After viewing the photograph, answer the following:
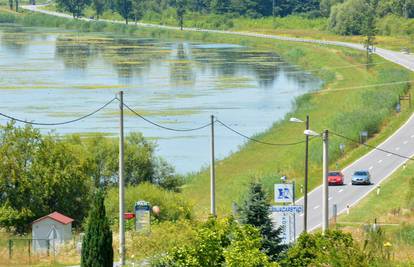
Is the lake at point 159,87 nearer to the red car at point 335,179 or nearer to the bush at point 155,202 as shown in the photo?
the red car at point 335,179

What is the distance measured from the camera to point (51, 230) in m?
36.2

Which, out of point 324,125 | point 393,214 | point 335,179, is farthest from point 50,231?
point 324,125

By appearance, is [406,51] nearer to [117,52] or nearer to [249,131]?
[117,52]

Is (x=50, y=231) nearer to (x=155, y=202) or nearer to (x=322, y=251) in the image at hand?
(x=155, y=202)

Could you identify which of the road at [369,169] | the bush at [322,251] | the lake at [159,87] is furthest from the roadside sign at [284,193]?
the lake at [159,87]

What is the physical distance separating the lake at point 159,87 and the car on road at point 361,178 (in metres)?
9.93

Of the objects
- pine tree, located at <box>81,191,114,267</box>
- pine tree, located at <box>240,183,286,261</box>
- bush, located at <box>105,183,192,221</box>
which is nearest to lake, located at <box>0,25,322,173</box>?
bush, located at <box>105,183,192,221</box>

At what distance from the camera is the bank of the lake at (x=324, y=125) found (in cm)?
5341

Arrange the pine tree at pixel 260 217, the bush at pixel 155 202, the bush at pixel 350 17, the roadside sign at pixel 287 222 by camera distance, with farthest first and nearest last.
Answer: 1. the bush at pixel 350 17
2. the bush at pixel 155 202
3. the roadside sign at pixel 287 222
4. the pine tree at pixel 260 217

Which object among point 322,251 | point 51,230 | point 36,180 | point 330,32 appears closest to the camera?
point 322,251

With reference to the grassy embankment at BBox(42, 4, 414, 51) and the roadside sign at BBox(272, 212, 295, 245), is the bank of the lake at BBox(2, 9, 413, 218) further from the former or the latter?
the grassy embankment at BBox(42, 4, 414, 51)

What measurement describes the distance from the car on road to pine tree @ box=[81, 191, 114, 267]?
27054 mm

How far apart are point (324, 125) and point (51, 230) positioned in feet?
123

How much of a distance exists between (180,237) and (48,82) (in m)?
78.2
